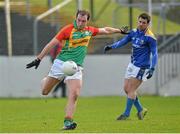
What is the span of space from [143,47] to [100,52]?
452 inches

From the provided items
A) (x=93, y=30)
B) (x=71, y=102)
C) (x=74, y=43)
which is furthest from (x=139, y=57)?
(x=71, y=102)

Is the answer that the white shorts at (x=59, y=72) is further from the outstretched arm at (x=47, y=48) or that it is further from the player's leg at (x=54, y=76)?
the outstretched arm at (x=47, y=48)

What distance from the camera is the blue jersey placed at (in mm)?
18094

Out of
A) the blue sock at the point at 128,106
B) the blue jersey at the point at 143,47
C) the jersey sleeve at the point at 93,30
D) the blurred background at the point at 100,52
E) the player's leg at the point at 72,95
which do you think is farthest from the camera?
the blurred background at the point at 100,52

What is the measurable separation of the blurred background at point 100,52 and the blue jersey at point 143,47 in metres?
10.8

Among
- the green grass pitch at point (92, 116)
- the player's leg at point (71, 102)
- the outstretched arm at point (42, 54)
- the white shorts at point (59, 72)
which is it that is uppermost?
the outstretched arm at point (42, 54)

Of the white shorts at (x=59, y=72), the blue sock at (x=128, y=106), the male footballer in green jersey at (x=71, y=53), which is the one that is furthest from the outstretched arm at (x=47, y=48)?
the blue sock at (x=128, y=106)

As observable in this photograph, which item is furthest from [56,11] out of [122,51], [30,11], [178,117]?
[178,117]

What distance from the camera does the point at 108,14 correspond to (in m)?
30.5

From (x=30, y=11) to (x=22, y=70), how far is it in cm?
273

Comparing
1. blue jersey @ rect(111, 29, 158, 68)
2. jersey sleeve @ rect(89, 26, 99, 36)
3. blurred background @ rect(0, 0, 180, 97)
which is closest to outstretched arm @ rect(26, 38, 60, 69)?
jersey sleeve @ rect(89, 26, 99, 36)

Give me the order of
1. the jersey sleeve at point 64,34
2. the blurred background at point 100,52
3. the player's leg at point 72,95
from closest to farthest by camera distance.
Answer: the player's leg at point 72,95, the jersey sleeve at point 64,34, the blurred background at point 100,52

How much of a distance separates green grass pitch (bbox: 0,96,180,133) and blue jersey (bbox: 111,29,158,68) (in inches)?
45.1

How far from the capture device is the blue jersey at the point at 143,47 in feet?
59.4
